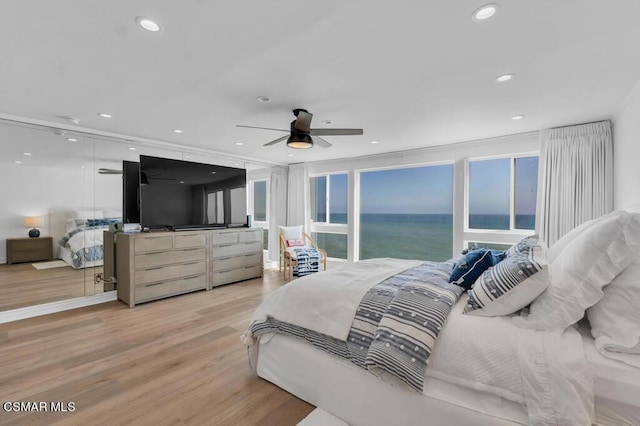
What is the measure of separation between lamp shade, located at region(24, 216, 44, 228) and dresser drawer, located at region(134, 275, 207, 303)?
135cm

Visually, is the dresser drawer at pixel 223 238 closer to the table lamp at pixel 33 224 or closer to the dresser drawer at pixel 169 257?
the dresser drawer at pixel 169 257

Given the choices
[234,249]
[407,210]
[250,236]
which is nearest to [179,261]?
[234,249]

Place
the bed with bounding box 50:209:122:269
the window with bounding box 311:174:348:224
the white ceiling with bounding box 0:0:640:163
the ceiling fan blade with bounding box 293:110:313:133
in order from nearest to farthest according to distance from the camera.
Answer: the white ceiling with bounding box 0:0:640:163, the ceiling fan blade with bounding box 293:110:313:133, the bed with bounding box 50:209:122:269, the window with bounding box 311:174:348:224

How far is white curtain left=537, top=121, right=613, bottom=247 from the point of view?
11.5 ft

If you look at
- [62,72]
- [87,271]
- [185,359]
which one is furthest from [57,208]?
[185,359]

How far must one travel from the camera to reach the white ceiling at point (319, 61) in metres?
1.66

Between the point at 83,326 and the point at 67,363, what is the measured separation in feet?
3.09

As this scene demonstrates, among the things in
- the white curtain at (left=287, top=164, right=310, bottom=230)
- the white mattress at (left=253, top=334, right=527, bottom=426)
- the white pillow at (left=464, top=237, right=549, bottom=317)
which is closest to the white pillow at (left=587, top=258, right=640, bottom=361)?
the white pillow at (left=464, top=237, right=549, bottom=317)

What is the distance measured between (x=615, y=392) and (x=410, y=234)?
802cm

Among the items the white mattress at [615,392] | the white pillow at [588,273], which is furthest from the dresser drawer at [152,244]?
the white mattress at [615,392]

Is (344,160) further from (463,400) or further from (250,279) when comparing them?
(463,400)

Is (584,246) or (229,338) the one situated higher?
(584,246)

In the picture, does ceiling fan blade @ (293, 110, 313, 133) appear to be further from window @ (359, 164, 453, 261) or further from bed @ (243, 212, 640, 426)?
window @ (359, 164, 453, 261)

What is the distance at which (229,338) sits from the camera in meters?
2.94
